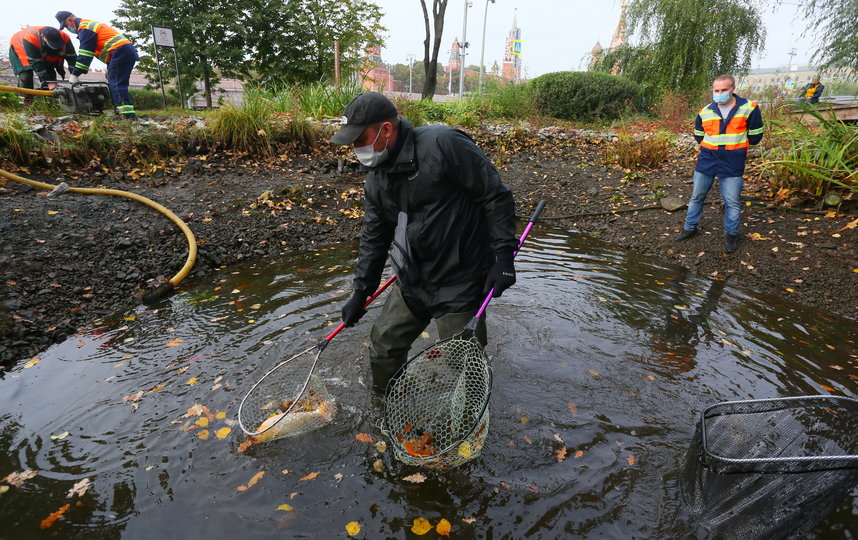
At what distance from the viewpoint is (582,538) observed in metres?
2.59

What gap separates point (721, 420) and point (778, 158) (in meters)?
7.30

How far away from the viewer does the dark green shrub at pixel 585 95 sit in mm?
16734

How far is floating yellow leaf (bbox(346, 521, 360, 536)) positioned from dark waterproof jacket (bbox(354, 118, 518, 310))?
4.80 feet

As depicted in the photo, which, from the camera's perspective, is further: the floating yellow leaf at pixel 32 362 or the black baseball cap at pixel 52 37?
the black baseball cap at pixel 52 37

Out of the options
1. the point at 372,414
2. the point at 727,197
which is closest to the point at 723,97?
the point at 727,197

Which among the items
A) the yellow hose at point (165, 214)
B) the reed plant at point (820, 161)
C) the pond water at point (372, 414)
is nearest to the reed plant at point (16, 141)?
the yellow hose at point (165, 214)

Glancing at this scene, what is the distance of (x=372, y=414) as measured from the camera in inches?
142

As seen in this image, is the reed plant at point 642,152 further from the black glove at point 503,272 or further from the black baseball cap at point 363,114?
the black baseball cap at point 363,114

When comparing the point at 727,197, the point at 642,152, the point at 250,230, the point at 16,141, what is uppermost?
the point at 16,141

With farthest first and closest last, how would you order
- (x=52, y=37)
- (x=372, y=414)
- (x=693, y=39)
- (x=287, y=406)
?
(x=693, y=39)
(x=52, y=37)
(x=372, y=414)
(x=287, y=406)

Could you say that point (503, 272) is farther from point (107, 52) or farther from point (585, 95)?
point (585, 95)

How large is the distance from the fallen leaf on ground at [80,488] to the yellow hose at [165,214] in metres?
2.84

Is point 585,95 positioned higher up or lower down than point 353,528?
higher up

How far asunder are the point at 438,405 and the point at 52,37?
43.0 feet
